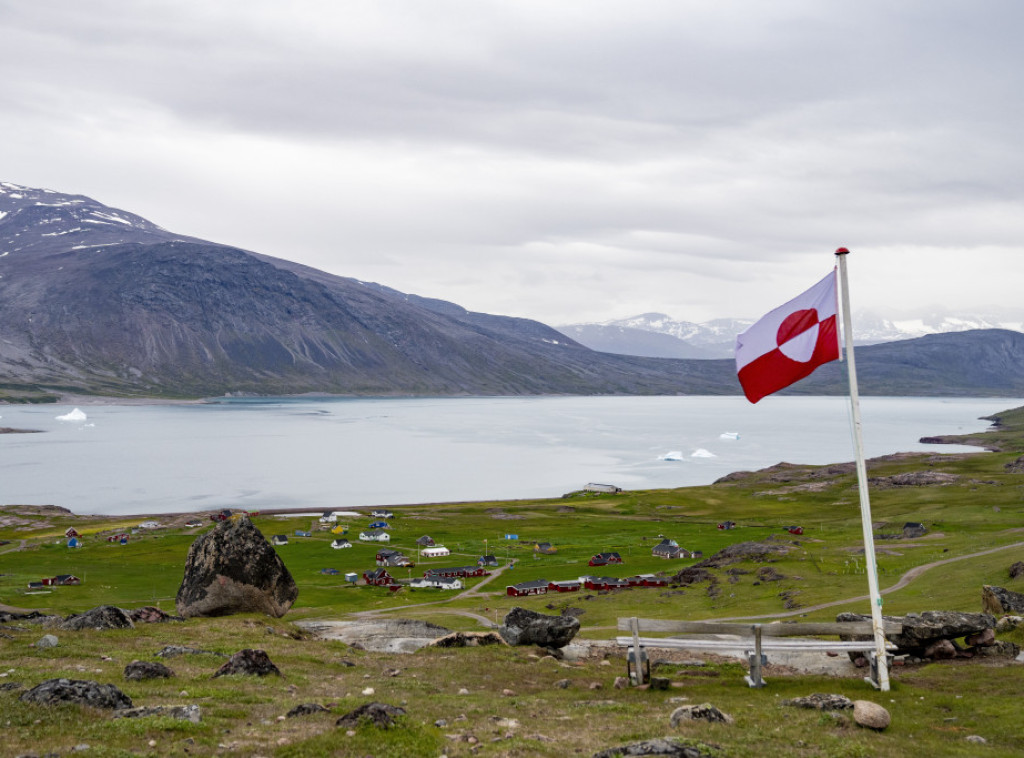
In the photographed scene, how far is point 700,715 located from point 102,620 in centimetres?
2354

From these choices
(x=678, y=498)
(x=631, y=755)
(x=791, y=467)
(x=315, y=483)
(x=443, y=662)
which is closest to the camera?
(x=631, y=755)

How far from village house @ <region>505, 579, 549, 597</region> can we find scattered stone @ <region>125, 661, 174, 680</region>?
197 feet

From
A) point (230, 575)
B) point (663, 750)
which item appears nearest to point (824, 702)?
point (663, 750)

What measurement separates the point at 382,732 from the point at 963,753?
1138cm

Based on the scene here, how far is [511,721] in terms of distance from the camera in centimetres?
1745

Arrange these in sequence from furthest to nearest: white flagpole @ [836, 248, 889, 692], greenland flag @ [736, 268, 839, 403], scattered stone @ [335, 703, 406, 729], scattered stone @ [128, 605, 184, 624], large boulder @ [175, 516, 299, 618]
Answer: large boulder @ [175, 516, 299, 618], scattered stone @ [128, 605, 184, 624], greenland flag @ [736, 268, 839, 403], white flagpole @ [836, 248, 889, 692], scattered stone @ [335, 703, 406, 729]

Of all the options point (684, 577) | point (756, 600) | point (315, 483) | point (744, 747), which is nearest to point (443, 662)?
point (744, 747)

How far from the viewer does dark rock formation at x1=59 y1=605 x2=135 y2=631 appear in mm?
29672

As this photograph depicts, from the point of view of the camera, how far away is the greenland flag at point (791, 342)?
20.2 meters

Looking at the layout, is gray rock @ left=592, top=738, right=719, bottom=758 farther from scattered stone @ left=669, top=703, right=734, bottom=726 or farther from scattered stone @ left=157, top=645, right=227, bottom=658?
scattered stone @ left=157, top=645, right=227, bottom=658

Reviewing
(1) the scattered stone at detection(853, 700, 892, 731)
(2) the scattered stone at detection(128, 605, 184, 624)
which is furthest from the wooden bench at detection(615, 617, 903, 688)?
(2) the scattered stone at detection(128, 605, 184, 624)

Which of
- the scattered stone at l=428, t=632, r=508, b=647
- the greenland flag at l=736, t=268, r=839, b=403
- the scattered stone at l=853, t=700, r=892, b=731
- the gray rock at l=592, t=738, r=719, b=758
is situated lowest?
the scattered stone at l=428, t=632, r=508, b=647

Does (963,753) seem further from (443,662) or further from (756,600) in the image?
(756,600)

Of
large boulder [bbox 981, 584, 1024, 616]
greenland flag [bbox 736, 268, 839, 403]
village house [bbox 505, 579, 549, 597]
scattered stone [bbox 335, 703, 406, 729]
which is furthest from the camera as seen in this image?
village house [bbox 505, 579, 549, 597]
